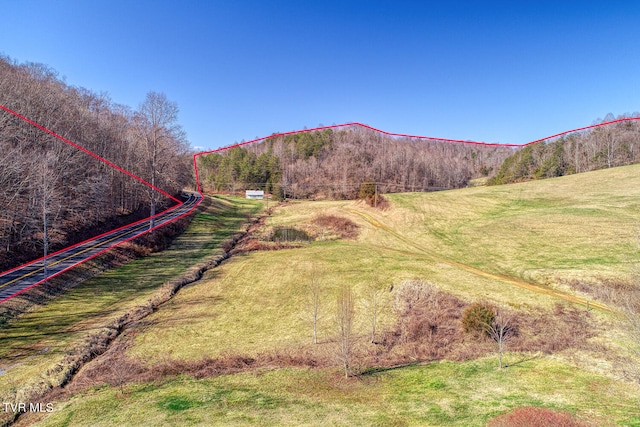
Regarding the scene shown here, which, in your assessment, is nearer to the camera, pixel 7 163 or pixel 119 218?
pixel 7 163

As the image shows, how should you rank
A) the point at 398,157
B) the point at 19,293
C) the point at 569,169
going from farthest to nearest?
the point at 398,157 → the point at 569,169 → the point at 19,293

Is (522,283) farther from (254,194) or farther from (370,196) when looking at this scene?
(254,194)

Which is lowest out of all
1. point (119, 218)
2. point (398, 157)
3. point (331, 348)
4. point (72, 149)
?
point (331, 348)

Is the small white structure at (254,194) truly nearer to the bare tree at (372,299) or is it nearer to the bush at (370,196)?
the bush at (370,196)

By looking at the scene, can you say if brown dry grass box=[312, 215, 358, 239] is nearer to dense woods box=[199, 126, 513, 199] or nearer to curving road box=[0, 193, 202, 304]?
curving road box=[0, 193, 202, 304]

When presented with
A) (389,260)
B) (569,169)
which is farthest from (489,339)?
(569,169)

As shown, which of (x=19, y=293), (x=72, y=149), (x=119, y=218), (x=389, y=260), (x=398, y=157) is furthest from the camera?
(x=398, y=157)

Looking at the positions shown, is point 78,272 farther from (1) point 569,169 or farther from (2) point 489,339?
(1) point 569,169
